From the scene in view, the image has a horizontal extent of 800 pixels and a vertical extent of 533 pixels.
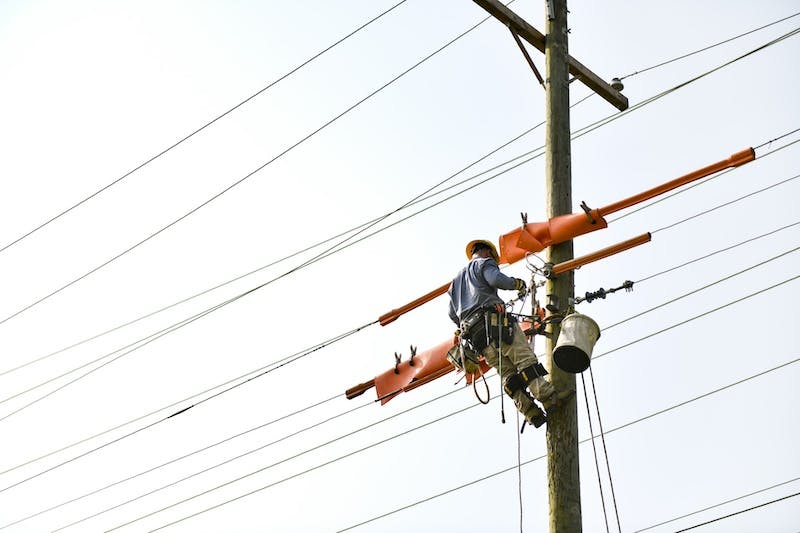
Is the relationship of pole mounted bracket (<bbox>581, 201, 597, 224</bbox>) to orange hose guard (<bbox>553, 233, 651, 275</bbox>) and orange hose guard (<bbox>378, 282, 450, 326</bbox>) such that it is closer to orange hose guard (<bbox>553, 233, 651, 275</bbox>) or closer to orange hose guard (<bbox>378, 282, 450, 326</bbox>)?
orange hose guard (<bbox>553, 233, 651, 275</bbox>)

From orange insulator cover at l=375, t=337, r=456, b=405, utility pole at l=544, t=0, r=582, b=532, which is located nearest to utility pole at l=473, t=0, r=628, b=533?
utility pole at l=544, t=0, r=582, b=532

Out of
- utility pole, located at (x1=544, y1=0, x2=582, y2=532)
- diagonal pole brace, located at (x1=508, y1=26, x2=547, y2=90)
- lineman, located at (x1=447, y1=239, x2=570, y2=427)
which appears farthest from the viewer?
diagonal pole brace, located at (x1=508, y1=26, x2=547, y2=90)

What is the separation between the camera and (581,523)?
17.0 ft

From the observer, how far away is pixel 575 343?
5.42 metres

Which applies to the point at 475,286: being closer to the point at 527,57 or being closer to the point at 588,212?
the point at 588,212

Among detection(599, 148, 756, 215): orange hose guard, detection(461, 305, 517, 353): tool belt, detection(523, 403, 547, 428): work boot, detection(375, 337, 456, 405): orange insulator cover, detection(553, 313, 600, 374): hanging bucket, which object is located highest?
detection(599, 148, 756, 215): orange hose guard

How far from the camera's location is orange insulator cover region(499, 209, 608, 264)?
611 cm

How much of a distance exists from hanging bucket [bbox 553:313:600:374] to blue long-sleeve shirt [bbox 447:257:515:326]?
1.94ft

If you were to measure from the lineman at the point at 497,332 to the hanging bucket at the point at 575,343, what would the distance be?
148 mm

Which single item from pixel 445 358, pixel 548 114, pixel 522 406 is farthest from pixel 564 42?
pixel 522 406

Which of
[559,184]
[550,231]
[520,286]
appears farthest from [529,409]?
[559,184]

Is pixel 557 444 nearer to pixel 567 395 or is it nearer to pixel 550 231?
pixel 567 395

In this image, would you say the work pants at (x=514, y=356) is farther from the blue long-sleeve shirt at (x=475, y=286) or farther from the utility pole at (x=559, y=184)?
the blue long-sleeve shirt at (x=475, y=286)

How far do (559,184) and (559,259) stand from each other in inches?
18.6
